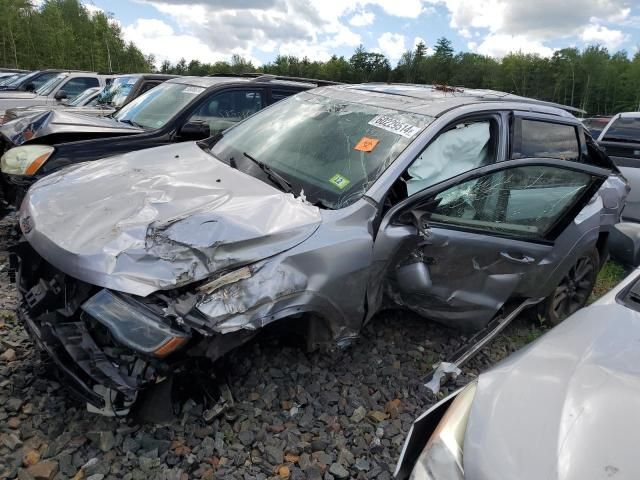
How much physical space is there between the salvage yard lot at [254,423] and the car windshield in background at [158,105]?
2812 millimetres

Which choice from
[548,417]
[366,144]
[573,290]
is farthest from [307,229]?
[573,290]

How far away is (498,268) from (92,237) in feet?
7.93

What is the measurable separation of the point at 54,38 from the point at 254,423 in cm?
4758

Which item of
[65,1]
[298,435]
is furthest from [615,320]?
[65,1]

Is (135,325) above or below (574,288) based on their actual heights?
above

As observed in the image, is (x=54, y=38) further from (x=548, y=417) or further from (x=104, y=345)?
(x=548, y=417)

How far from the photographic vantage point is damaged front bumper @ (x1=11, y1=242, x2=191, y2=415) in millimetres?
2000

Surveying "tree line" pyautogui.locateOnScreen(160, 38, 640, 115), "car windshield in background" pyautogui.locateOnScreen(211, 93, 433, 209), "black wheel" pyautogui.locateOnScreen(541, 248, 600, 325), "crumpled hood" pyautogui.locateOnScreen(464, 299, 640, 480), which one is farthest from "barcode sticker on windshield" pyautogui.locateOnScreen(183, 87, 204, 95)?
"tree line" pyautogui.locateOnScreen(160, 38, 640, 115)

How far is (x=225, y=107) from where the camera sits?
18.6ft

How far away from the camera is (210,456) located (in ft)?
7.48

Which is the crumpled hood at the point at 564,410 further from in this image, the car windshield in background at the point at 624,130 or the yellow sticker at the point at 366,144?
the car windshield in background at the point at 624,130

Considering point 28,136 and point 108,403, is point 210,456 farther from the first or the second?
point 28,136

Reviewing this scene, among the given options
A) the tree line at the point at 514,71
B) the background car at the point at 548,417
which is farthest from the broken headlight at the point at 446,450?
the tree line at the point at 514,71

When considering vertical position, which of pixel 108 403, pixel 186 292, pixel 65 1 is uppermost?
pixel 65 1
